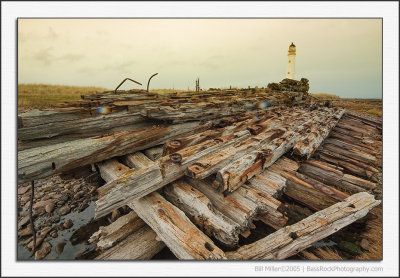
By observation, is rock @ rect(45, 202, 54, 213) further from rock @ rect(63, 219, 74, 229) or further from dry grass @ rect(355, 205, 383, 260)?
dry grass @ rect(355, 205, 383, 260)

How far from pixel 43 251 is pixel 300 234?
321 cm

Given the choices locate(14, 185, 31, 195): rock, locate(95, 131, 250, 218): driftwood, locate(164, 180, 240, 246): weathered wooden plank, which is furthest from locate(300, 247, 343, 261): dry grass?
locate(14, 185, 31, 195): rock

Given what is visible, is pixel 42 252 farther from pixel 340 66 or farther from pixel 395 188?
pixel 340 66

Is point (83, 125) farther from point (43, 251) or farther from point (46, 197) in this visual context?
point (46, 197)

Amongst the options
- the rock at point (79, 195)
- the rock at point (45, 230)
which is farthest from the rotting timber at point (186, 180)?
the rock at point (79, 195)

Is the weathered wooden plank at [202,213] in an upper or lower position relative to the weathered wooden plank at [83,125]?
lower

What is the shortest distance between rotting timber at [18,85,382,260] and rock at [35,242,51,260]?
88cm

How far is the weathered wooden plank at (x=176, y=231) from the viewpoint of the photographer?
167 cm

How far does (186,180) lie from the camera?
8.25ft

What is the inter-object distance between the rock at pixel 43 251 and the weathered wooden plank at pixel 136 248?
3.28ft

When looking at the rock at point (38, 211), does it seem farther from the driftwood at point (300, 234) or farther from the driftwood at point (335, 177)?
the driftwood at point (335, 177)

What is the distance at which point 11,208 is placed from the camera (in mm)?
2369

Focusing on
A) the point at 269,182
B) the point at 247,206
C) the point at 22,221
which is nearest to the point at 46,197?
the point at 22,221

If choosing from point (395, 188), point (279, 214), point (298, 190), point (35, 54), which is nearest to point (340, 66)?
point (395, 188)
